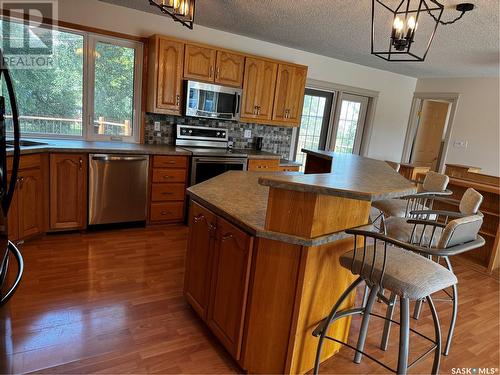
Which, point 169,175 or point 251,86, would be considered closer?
point 169,175

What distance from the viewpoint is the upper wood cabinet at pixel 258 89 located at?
4.28 metres

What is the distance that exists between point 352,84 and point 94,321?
5.11 meters

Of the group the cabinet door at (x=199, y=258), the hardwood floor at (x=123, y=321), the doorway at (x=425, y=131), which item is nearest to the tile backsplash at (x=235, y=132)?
the hardwood floor at (x=123, y=321)

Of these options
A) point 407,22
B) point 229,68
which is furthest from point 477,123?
point 407,22

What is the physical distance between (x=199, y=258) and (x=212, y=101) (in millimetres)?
2488

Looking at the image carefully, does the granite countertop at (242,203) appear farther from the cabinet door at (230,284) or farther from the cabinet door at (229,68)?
the cabinet door at (229,68)

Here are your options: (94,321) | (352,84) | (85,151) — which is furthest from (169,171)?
(352,84)

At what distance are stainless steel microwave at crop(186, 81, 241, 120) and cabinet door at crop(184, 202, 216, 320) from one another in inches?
83.7

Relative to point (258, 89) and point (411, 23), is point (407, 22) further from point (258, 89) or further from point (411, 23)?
point (258, 89)

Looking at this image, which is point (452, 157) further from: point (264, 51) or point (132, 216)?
point (132, 216)

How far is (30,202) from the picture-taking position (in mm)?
3027

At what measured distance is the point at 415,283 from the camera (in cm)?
139

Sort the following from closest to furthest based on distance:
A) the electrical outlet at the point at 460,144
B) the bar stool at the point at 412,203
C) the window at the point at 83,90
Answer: the bar stool at the point at 412,203 → the window at the point at 83,90 → the electrical outlet at the point at 460,144

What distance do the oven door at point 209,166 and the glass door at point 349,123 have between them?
228 centimetres
